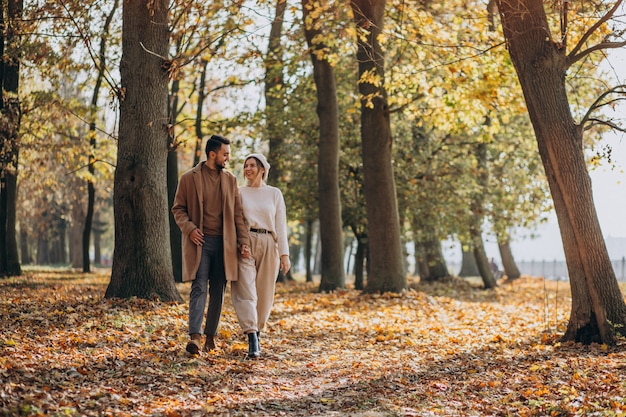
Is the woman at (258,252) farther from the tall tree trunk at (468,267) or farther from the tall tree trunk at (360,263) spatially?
the tall tree trunk at (468,267)

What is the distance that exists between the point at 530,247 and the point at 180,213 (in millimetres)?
95687

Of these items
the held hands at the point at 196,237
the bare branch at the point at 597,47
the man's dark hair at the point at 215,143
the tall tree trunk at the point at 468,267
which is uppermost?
the bare branch at the point at 597,47

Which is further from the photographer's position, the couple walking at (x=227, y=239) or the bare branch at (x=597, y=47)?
the bare branch at (x=597, y=47)

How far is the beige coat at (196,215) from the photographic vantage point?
8109 millimetres

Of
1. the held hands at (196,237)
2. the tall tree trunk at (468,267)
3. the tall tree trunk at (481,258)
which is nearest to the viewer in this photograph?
the held hands at (196,237)

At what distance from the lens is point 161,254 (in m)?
11.3

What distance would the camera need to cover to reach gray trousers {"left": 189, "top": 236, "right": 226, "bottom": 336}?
26.8 feet

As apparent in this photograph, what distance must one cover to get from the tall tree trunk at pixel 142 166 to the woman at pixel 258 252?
2945mm

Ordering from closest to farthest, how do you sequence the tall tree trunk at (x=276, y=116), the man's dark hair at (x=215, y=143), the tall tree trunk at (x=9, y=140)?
the man's dark hair at (x=215, y=143)
the tall tree trunk at (x=9, y=140)
the tall tree trunk at (x=276, y=116)

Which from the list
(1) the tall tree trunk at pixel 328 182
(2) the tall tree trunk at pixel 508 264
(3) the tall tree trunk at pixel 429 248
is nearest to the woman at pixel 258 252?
(1) the tall tree trunk at pixel 328 182

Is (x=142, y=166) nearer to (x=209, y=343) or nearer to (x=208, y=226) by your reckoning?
(x=208, y=226)

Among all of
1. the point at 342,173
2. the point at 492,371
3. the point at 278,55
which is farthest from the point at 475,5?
the point at 492,371

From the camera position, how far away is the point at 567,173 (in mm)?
9789

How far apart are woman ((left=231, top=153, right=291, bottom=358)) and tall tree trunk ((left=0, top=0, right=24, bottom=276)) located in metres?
9.29
